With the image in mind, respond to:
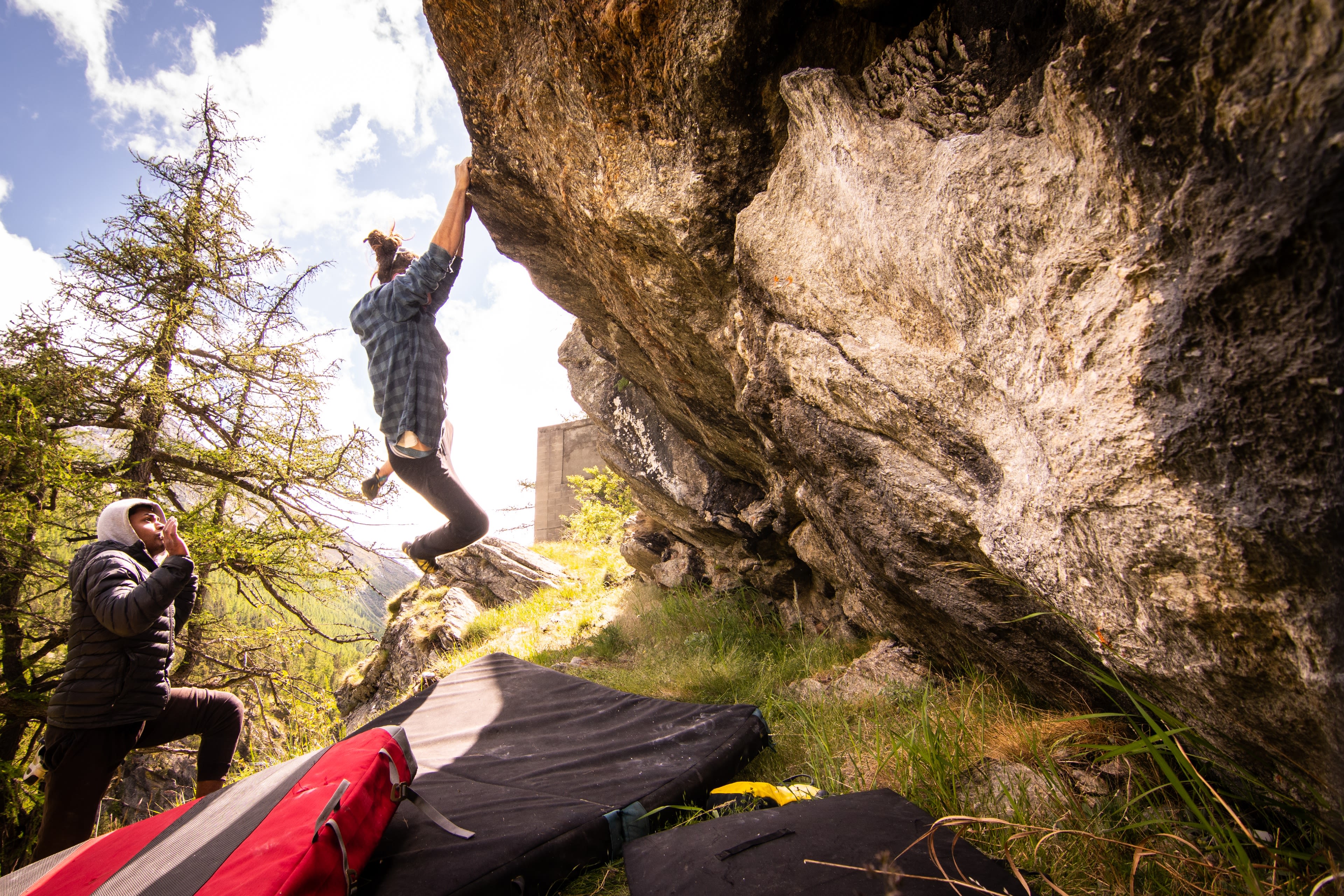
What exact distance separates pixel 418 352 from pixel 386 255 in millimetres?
1028

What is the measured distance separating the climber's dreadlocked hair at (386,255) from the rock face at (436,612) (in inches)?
130

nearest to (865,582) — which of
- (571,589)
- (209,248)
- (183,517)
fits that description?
(571,589)

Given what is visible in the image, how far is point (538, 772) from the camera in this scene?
8.82 ft

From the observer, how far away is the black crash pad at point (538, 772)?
6.13 ft

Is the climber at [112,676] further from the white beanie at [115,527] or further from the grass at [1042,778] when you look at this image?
the grass at [1042,778]

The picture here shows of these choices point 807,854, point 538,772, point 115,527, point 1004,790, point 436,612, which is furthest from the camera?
point 436,612

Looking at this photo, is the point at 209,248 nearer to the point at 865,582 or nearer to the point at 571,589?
the point at 571,589

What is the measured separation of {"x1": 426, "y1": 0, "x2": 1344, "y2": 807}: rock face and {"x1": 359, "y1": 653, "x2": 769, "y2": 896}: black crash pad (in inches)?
50.3

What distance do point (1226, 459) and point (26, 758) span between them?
8.65 m

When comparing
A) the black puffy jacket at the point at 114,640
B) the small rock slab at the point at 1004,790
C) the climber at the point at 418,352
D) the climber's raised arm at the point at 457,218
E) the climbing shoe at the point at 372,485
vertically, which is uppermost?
the climber's raised arm at the point at 457,218

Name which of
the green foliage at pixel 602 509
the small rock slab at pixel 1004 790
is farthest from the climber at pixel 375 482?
the green foliage at pixel 602 509

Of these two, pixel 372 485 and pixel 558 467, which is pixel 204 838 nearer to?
pixel 372 485

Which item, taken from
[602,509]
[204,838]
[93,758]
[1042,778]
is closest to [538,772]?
[204,838]

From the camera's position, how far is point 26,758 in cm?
519
